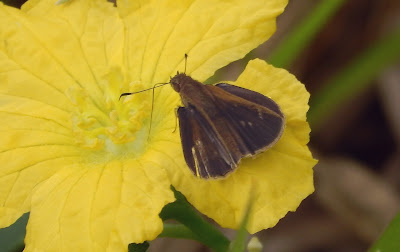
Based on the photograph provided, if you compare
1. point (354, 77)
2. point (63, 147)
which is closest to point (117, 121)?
point (63, 147)

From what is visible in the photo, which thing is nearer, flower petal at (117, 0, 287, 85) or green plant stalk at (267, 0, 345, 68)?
flower petal at (117, 0, 287, 85)

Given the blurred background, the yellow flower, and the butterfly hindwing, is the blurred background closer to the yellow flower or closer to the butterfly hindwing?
the yellow flower

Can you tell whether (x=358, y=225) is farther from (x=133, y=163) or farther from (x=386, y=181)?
(x=133, y=163)

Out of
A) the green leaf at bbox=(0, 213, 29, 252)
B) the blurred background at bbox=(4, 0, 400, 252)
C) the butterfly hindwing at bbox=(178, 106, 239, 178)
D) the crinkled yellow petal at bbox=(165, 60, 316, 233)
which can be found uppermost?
the butterfly hindwing at bbox=(178, 106, 239, 178)

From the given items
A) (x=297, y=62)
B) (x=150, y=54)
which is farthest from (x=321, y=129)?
(x=150, y=54)

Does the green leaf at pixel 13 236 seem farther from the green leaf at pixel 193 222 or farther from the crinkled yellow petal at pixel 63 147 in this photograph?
the green leaf at pixel 193 222

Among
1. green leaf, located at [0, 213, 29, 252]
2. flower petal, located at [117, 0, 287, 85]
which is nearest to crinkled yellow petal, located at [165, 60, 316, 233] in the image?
flower petal, located at [117, 0, 287, 85]

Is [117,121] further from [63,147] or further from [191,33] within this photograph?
[191,33]
